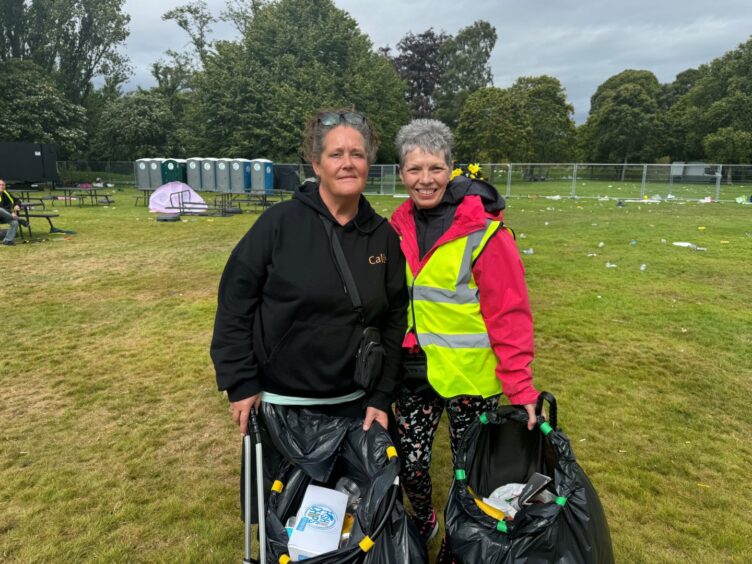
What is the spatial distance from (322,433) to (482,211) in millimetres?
1060

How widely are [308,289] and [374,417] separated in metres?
0.59

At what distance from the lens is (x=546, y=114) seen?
48594 mm

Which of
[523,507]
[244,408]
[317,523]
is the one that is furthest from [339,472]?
[523,507]

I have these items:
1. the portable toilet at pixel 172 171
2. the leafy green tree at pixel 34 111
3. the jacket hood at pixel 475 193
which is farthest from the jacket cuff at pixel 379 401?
the leafy green tree at pixel 34 111

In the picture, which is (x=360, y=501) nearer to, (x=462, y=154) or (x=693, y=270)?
(x=693, y=270)

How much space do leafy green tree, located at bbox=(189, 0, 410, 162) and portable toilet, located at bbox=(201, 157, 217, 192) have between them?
279 inches

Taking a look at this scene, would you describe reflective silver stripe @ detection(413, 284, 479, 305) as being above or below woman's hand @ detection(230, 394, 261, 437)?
above

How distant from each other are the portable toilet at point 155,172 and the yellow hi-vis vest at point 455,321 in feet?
84.0

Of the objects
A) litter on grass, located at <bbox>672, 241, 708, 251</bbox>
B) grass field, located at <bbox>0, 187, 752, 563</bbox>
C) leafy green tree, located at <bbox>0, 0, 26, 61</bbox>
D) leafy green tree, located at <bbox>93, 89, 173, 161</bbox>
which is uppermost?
leafy green tree, located at <bbox>0, 0, 26, 61</bbox>

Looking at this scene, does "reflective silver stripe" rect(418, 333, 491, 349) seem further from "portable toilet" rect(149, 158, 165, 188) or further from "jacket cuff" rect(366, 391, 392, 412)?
"portable toilet" rect(149, 158, 165, 188)

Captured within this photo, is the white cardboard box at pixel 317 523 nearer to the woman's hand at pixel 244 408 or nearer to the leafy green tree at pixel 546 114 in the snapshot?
the woman's hand at pixel 244 408

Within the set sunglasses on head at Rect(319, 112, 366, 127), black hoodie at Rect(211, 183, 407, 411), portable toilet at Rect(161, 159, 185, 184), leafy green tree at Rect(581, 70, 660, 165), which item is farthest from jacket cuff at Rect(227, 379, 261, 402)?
leafy green tree at Rect(581, 70, 660, 165)

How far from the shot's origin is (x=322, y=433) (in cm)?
190

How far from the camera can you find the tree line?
104ft
